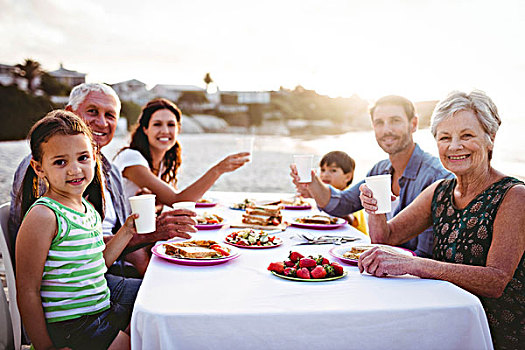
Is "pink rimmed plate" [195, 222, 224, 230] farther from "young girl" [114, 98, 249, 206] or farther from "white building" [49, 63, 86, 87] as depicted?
"white building" [49, 63, 86, 87]

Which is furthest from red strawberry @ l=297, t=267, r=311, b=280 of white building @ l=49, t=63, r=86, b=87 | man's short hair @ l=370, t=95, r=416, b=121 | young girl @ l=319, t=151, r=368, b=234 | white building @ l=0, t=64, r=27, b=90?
white building @ l=49, t=63, r=86, b=87

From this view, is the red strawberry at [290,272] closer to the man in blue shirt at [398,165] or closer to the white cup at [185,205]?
the white cup at [185,205]

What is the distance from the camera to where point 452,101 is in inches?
76.8

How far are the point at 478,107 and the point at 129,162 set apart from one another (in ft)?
8.16

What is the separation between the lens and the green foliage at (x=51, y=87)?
43.8 meters

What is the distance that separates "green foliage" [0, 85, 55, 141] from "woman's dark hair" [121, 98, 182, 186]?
118 ft

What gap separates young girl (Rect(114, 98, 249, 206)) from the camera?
124 inches

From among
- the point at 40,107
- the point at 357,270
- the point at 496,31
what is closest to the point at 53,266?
the point at 357,270

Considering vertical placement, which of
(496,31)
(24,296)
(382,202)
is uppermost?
(496,31)

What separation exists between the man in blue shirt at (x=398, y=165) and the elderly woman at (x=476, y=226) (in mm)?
633

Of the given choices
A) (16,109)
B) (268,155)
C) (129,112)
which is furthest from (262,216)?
(129,112)

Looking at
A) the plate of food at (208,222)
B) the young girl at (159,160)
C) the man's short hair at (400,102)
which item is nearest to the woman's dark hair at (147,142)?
the young girl at (159,160)

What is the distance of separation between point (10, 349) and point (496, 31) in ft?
74.1

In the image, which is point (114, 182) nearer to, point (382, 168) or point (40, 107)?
point (382, 168)
